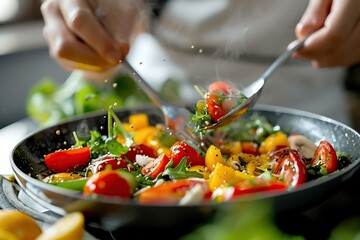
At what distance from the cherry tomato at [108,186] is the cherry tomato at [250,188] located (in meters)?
0.19

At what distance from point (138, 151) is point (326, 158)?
0.43 m

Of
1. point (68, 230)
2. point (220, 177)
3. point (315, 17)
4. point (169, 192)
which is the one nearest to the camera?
point (68, 230)

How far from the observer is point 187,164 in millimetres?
1340

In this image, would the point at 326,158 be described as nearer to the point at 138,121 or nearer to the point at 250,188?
the point at 250,188

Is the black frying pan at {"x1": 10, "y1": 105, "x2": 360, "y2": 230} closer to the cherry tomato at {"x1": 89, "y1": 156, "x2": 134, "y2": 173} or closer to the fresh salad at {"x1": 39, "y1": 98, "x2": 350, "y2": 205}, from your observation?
the fresh salad at {"x1": 39, "y1": 98, "x2": 350, "y2": 205}

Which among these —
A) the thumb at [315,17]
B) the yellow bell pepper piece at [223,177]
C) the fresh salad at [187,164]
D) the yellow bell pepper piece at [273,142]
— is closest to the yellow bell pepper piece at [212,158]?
the fresh salad at [187,164]

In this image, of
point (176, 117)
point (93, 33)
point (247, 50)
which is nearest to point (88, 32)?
point (93, 33)

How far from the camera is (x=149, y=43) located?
234 cm

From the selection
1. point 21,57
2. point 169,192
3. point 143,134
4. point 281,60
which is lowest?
point 21,57

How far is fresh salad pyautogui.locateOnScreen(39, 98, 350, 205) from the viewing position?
1.05 metres

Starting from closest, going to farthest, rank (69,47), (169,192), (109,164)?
(169,192), (109,164), (69,47)

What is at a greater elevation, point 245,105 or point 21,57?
point 245,105

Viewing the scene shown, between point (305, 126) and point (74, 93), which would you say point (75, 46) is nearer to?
point (305, 126)

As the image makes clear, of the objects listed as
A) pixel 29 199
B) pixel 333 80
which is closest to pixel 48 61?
pixel 333 80
